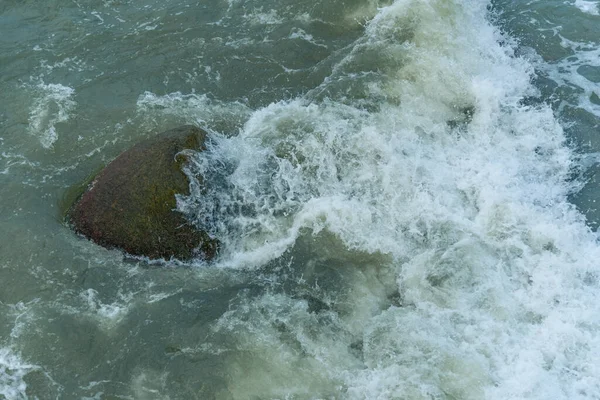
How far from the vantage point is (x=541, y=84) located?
12547 millimetres

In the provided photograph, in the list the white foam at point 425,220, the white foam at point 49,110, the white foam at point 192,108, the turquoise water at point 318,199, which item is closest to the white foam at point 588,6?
the turquoise water at point 318,199

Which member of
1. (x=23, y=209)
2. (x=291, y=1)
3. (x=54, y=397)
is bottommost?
(x=54, y=397)

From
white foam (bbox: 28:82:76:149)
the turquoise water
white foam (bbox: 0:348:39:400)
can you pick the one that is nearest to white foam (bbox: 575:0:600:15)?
the turquoise water

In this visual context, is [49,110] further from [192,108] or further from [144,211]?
[144,211]

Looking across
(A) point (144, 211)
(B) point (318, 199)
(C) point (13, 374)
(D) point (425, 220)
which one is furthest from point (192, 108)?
(C) point (13, 374)

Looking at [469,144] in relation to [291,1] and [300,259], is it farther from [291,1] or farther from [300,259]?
[291,1]

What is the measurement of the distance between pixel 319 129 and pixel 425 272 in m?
3.54

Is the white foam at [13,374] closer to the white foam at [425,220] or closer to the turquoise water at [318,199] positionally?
the turquoise water at [318,199]

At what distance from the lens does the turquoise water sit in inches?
311

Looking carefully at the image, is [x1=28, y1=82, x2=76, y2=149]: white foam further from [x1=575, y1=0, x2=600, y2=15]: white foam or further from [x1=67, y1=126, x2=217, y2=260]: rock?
[x1=575, y1=0, x2=600, y2=15]: white foam

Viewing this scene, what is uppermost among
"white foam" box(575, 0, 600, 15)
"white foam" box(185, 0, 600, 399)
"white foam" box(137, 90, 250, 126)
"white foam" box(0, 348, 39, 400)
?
"white foam" box(575, 0, 600, 15)

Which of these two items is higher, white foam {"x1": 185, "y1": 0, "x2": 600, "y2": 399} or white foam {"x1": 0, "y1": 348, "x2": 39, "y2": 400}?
white foam {"x1": 185, "y1": 0, "x2": 600, "y2": 399}

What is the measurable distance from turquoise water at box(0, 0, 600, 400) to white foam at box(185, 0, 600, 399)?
0.04m

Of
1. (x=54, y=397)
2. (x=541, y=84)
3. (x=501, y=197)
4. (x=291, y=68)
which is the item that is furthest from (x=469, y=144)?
(x=54, y=397)
